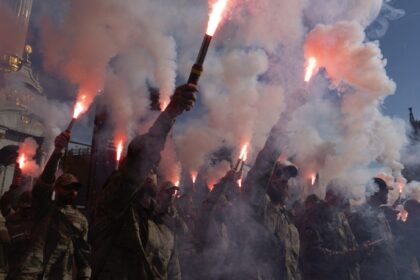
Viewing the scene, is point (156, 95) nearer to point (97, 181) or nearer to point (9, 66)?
point (9, 66)

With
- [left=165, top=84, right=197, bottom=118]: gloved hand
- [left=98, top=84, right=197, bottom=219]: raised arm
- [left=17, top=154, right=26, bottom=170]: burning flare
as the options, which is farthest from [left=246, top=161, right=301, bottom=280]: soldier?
[left=17, top=154, right=26, bottom=170]: burning flare

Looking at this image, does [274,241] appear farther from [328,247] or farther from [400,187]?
[400,187]

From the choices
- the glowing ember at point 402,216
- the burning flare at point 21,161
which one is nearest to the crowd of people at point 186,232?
the glowing ember at point 402,216

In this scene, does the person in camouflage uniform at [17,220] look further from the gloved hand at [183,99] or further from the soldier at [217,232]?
the gloved hand at [183,99]

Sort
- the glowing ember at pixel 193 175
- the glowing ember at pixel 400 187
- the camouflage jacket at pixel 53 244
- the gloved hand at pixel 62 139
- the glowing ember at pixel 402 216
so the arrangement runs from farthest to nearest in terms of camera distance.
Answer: the glowing ember at pixel 193 175 < the glowing ember at pixel 400 187 < the glowing ember at pixel 402 216 < the gloved hand at pixel 62 139 < the camouflage jacket at pixel 53 244

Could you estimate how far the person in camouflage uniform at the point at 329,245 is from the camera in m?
5.43

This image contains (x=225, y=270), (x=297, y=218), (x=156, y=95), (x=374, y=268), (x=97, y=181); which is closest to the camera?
(x=225, y=270)

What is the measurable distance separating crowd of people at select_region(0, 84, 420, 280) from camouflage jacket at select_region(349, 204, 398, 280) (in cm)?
2

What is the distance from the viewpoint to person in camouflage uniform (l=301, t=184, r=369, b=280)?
17.8ft

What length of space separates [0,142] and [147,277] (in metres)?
15.0

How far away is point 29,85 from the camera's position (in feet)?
42.7

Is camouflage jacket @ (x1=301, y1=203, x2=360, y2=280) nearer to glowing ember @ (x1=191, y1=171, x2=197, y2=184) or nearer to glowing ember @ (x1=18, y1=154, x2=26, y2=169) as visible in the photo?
glowing ember @ (x1=191, y1=171, x2=197, y2=184)

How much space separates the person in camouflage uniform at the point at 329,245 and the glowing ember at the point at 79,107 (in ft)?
12.2

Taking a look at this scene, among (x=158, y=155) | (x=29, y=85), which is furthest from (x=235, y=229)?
(x=29, y=85)
